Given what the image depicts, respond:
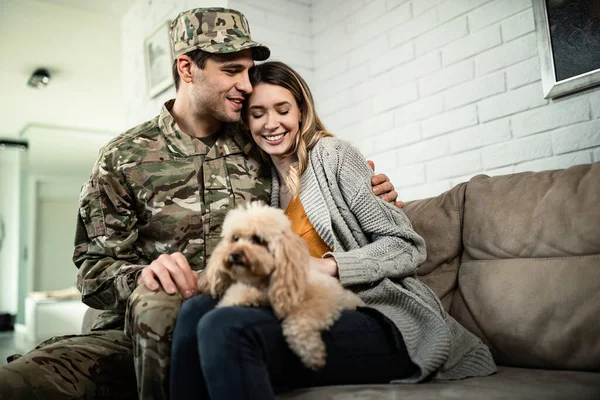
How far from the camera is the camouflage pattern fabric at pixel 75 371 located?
1.36 m

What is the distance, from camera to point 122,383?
1533 millimetres

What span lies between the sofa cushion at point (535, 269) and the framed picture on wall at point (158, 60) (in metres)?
2.16

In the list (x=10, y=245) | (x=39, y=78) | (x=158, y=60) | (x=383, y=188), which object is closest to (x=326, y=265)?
(x=383, y=188)

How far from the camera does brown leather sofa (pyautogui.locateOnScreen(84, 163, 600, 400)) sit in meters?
1.19

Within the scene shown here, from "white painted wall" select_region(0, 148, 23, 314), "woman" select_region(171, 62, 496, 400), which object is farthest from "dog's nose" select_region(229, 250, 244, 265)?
"white painted wall" select_region(0, 148, 23, 314)

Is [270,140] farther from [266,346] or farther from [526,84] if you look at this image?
[526,84]

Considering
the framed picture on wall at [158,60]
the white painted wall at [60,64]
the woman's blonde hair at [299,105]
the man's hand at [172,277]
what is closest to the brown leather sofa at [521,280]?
the man's hand at [172,277]

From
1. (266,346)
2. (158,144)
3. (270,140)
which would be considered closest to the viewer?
(266,346)

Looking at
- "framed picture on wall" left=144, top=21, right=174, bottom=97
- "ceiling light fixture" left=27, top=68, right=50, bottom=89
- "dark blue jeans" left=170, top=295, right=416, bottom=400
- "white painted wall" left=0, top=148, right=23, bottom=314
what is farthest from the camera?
"white painted wall" left=0, top=148, right=23, bottom=314

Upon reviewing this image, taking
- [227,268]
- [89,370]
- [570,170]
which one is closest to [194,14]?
[227,268]

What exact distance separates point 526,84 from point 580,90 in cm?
23

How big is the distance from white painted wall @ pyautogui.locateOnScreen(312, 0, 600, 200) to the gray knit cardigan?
36.4 inches

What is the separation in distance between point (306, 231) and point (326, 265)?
0.23m

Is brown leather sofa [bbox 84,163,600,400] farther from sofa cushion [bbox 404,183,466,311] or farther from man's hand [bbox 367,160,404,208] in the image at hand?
man's hand [bbox 367,160,404,208]
